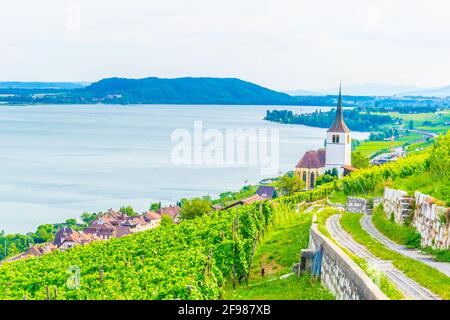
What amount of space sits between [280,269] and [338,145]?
3738 centimetres

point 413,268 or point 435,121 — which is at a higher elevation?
point 413,268

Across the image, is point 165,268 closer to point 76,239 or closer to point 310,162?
point 76,239

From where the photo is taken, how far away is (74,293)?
8.54 m

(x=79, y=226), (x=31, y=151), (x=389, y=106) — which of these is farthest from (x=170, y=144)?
(x=389, y=106)

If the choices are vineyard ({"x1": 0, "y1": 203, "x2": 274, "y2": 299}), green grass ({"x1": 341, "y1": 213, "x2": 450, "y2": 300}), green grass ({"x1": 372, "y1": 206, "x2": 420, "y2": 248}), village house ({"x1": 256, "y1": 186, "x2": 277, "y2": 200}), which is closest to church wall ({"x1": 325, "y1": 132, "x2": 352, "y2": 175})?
village house ({"x1": 256, "y1": 186, "x2": 277, "y2": 200})

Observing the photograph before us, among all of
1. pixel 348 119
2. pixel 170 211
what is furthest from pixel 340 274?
pixel 348 119

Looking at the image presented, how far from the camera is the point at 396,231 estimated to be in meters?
10.7

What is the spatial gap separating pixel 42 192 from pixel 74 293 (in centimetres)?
4343

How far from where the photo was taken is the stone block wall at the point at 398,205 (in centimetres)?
1058

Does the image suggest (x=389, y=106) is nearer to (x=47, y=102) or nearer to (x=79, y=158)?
(x=47, y=102)

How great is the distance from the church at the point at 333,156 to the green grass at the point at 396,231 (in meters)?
34.3

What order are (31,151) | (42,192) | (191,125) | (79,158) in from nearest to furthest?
1. (42,192)
2. (79,158)
3. (31,151)
4. (191,125)

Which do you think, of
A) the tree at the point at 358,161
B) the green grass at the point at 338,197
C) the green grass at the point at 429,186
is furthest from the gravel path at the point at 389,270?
the tree at the point at 358,161
